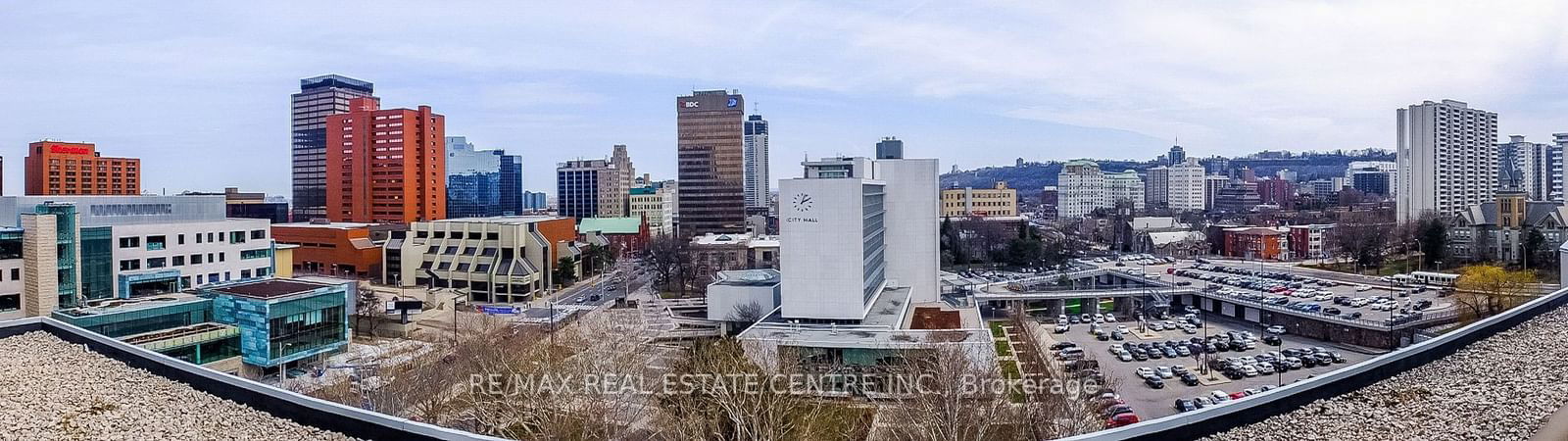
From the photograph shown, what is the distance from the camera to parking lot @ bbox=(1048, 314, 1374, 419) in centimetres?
1151

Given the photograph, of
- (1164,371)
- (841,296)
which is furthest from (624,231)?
(1164,371)

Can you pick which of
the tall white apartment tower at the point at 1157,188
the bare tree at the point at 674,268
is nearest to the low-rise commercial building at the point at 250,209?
the bare tree at the point at 674,268

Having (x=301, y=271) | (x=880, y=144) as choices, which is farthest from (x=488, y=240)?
(x=880, y=144)

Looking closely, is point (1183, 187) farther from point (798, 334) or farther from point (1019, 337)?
point (798, 334)

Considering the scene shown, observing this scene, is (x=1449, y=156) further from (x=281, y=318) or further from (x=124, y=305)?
(x=124, y=305)

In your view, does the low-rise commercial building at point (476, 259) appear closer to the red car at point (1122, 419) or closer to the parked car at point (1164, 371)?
the parked car at point (1164, 371)

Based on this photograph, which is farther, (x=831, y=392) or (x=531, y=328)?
(x=531, y=328)

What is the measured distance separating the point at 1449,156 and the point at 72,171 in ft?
162

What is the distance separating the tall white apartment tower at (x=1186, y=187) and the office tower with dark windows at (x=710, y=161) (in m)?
38.3

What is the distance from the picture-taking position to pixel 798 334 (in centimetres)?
1180

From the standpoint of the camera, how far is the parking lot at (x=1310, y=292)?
16.9 meters

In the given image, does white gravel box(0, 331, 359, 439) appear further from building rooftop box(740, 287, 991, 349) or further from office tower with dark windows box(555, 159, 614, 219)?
office tower with dark windows box(555, 159, 614, 219)

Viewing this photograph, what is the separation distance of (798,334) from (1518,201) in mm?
24234

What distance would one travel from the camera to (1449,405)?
5121mm
